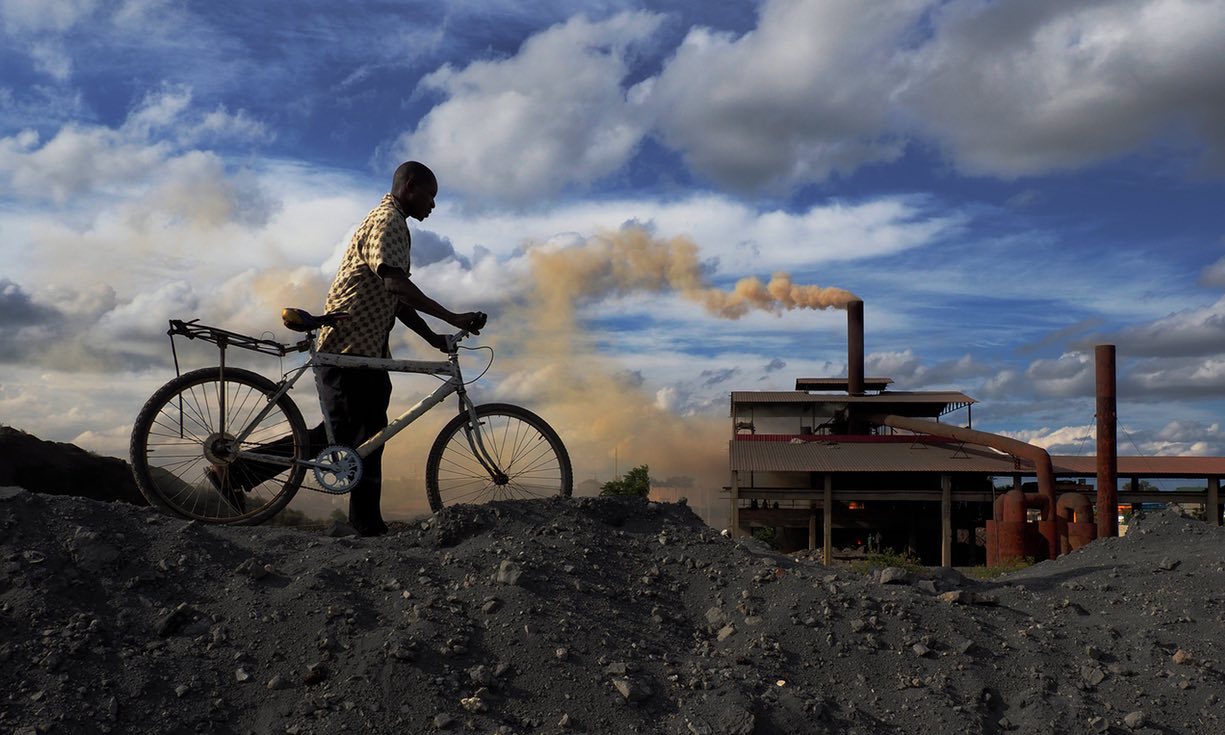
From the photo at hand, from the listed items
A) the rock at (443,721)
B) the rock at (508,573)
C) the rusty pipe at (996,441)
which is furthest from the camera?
the rusty pipe at (996,441)

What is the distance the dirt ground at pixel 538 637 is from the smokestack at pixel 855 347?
19.4 m

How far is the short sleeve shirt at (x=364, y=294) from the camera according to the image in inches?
232

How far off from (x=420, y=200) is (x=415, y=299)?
73 centimetres

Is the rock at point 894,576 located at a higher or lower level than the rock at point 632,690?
higher

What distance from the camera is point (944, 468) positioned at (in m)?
20.8

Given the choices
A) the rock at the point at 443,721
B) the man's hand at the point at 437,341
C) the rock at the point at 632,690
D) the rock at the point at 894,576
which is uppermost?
the man's hand at the point at 437,341

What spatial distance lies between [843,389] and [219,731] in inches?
933

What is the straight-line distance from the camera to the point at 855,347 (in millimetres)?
25656

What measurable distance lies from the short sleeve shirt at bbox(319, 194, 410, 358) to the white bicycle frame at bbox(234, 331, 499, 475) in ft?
0.38

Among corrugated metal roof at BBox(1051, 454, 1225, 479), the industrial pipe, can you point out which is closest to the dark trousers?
the industrial pipe

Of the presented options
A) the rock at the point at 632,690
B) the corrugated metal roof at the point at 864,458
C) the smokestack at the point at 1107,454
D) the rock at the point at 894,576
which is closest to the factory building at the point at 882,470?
the corrugated metal roof at the point at 864,458

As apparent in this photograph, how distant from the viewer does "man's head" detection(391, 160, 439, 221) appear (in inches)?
238

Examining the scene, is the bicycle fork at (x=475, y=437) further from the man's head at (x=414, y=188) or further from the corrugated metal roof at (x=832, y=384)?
the corrugated metal roof at (x=832, y=384)

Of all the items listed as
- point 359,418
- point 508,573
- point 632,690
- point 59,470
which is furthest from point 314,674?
point 59,470
